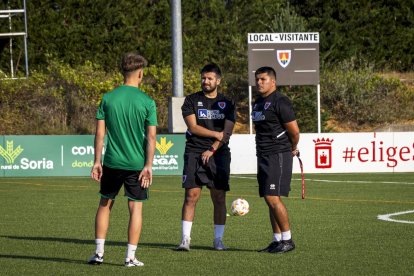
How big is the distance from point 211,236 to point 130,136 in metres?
3.65

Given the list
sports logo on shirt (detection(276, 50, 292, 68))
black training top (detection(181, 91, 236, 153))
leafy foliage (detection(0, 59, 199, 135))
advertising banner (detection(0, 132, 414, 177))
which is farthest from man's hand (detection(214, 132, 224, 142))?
leafy foliage (detection(0, 59, 199, 135))

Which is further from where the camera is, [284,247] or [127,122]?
[284,247]

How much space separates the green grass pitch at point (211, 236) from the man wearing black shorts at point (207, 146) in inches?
15.9

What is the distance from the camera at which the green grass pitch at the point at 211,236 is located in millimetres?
10625

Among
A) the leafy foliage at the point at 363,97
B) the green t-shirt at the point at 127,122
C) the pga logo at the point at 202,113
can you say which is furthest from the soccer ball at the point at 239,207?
the leafy foliage at the point at 363,97

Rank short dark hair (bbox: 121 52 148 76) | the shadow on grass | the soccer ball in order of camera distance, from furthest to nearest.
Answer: the soccer ball, the shadow on grass, short dark hair (bbox: 121 52 148 76)

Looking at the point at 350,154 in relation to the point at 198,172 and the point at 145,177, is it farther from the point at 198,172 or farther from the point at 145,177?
the point at 145,177

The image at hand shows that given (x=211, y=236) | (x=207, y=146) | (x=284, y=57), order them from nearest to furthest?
(x=207, y=146) < (x=211, y=236) < (x=284, y=57)

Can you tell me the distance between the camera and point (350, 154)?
31328 mm

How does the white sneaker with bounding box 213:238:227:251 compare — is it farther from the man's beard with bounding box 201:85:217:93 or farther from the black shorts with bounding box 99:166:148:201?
the black shorts with bounding box 99:166:148:201

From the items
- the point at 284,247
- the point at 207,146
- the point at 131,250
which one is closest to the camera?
the point at 131,250

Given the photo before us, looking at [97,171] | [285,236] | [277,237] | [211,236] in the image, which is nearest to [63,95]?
[211,236]

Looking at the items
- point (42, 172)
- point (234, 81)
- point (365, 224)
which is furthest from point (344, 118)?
point (365, 224)

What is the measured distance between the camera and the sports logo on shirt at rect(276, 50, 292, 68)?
36062mm
